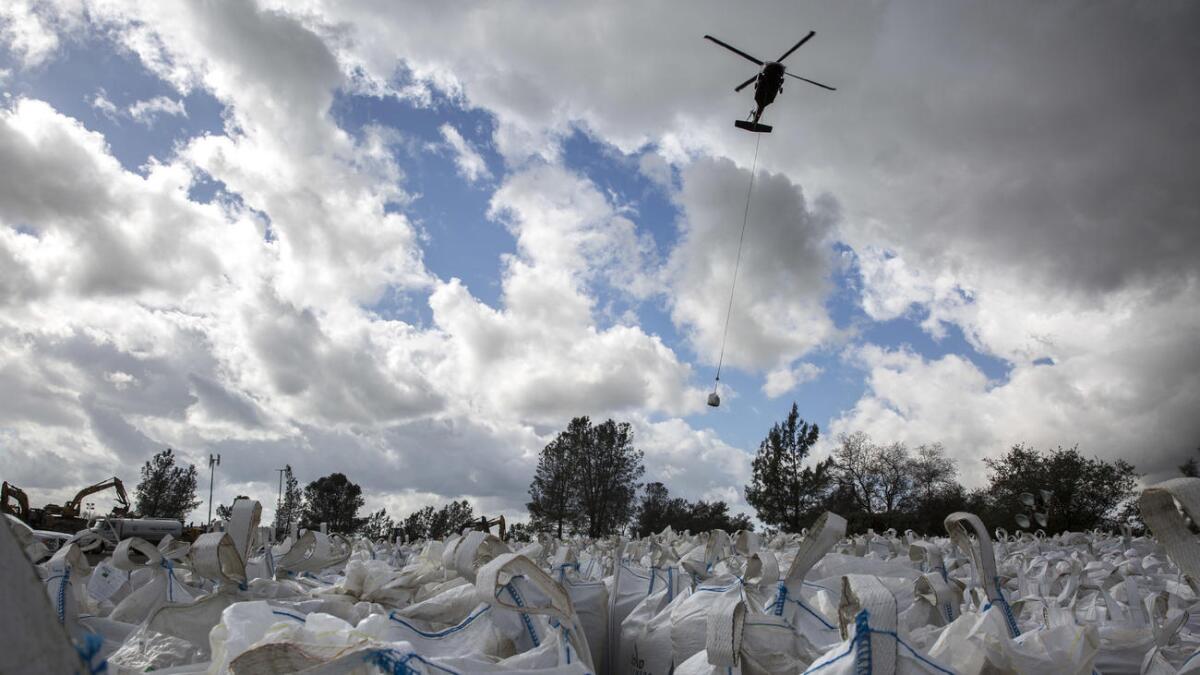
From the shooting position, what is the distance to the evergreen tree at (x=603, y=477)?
43500 millimetres

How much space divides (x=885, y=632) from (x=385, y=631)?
857mm

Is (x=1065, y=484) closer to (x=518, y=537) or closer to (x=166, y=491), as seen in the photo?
Answer: (x=518, y=537)

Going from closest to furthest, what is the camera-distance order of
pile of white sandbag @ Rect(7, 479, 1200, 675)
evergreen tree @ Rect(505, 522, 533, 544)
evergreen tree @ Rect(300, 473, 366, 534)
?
pile of white sandbag @ Rect(7, 479, 1200, 675) < evergreen tree @ Rect(505, 522, 533, 544) < evergreen tree @ Rect(300, 473, 366, 534)

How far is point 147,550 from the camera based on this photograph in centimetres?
258

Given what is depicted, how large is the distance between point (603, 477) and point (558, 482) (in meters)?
2.76

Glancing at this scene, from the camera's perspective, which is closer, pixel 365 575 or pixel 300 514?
pixel 365 575

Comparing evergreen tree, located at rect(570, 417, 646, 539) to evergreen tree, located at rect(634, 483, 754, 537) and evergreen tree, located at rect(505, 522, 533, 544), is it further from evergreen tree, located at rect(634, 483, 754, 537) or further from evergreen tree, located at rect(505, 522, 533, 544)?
evergreen tree, located at rect(505, 522, 533, 544)

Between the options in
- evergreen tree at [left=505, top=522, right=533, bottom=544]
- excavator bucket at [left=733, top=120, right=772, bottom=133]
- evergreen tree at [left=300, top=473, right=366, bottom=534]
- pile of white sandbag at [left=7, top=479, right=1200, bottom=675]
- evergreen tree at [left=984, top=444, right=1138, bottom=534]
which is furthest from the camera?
evergreen tree at [left=300, top=473, right=366, bottom=534]

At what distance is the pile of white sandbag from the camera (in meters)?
1.11

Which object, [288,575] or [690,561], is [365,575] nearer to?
[288,575]

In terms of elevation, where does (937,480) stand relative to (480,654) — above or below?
above

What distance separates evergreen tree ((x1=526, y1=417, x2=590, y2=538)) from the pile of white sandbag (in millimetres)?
→ 39707

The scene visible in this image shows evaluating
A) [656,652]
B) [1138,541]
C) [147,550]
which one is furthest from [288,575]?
[1138,541]

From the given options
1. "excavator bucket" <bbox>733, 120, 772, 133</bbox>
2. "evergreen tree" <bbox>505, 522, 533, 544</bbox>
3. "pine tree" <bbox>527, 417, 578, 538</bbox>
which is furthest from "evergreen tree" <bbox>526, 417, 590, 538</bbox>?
"excavator bucket" <bbox>733, 120, 772, 133</bbox>
